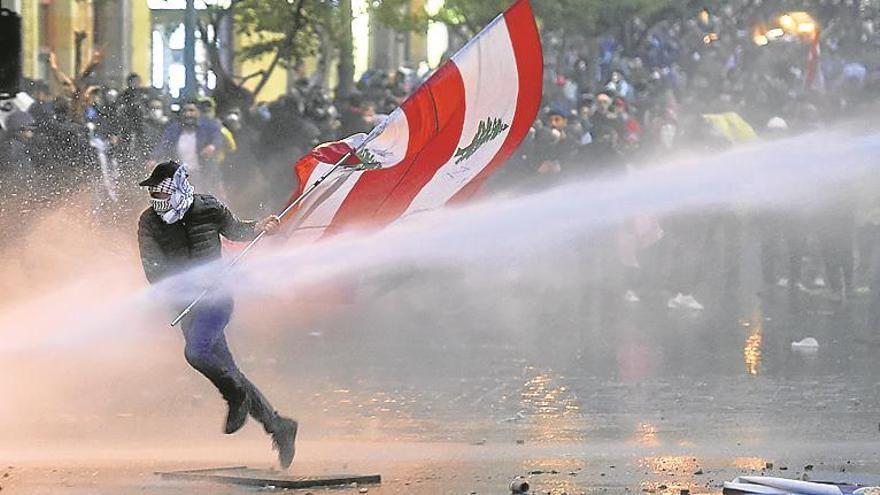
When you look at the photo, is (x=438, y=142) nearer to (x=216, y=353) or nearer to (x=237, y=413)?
(x=216, y=353)

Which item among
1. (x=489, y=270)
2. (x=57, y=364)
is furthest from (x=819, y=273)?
(x=57, y=364)

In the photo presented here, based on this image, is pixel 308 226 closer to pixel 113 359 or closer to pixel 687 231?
pixel 113 359

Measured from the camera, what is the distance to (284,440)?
817 centimetres

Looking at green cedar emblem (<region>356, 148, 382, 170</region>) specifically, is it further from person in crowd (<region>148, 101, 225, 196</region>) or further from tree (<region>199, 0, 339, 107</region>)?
tree (<region>199, 0, 339, 107</region>)

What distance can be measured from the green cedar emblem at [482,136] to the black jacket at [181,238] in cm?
113

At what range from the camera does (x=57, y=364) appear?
11.5 meters

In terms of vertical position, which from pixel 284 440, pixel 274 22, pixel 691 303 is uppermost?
pixel 274 22

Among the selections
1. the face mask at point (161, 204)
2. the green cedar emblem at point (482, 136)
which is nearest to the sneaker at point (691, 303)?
the green cedar emblem at point (482, 136)

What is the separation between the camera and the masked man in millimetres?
8031

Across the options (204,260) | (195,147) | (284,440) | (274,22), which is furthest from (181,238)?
(274,22)

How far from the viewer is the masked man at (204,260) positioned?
803 centimetres

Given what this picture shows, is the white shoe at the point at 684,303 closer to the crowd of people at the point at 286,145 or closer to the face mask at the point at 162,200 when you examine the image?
the crowd of people at the point at 286,145

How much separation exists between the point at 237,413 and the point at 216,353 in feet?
0.91

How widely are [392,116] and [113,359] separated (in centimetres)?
447
